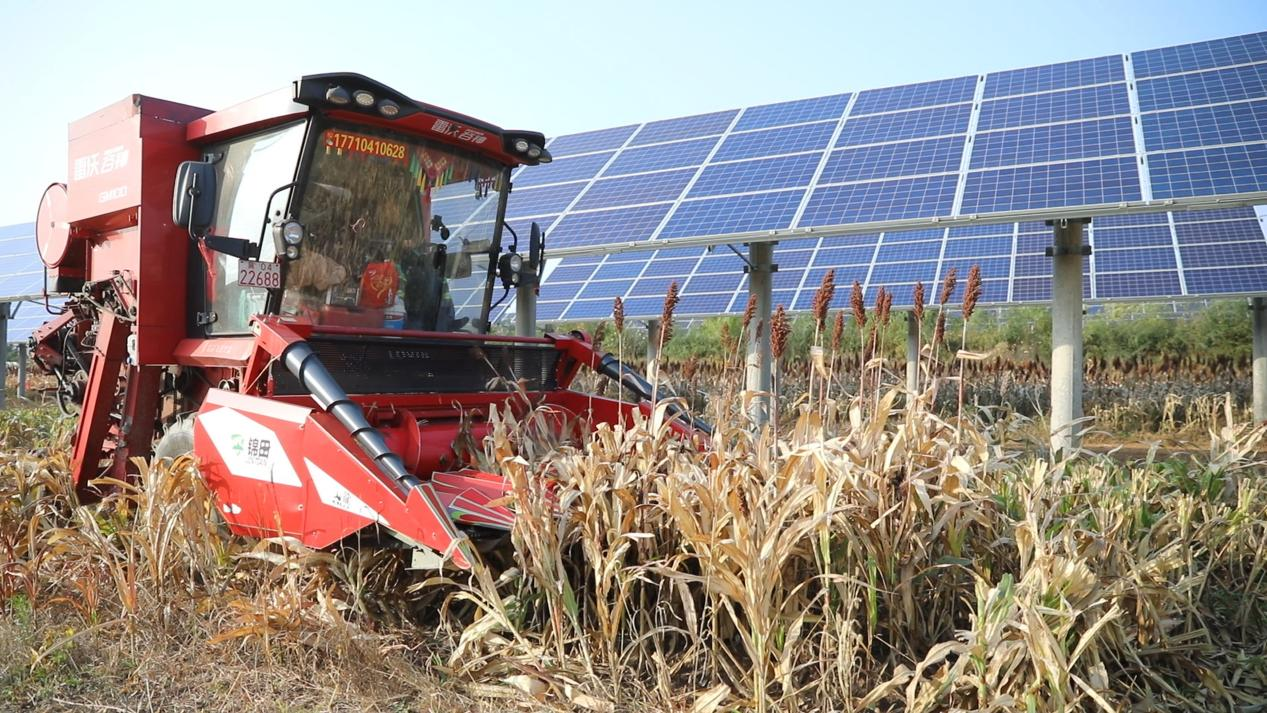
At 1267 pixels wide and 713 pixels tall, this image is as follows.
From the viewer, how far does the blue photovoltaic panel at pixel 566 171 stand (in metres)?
14.5

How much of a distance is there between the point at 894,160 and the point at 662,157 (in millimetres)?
4036

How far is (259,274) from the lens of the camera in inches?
205

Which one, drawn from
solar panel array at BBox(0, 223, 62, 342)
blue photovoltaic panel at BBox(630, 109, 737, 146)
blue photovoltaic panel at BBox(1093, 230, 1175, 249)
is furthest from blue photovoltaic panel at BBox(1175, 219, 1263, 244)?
solar panel array at BBox(0, 223, 62, 342)

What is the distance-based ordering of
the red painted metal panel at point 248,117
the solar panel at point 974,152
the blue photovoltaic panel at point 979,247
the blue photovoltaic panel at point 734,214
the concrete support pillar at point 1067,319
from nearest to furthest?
1. the red painted metal panel at point 248,117
2. the concrete support pillar at point 1067,319
3. the solar panel at point 974,152
4. the blue photovoltaic panel at point 734,214
5. the blue photovoltaic panel at point 979,247

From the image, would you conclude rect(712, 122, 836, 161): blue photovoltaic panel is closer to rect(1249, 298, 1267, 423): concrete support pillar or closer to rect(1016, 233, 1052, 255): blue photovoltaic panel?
rect(1016, 233, 1052, 255): blue photovoltaic panel

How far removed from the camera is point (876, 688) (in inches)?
127

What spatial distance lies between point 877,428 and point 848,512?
0.47 m

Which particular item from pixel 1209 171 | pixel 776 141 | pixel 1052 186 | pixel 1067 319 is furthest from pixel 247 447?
pixel 776 141

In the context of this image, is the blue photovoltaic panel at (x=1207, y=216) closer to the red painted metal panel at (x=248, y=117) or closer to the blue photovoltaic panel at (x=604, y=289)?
the blue photovoltaic panel at (x=604, y=289)

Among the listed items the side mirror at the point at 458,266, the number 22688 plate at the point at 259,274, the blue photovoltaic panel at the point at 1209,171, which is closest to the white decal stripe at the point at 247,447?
the number 22688 plate at the point at 259,274

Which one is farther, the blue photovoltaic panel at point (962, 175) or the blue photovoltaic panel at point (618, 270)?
the blue photovoltaic panel at point (618, 270)

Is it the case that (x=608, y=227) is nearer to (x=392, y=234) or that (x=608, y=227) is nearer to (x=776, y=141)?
(x=776, y=141)

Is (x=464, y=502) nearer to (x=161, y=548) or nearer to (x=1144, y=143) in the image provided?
(x=161, y=548)

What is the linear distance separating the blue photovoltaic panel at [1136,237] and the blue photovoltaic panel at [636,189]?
7.43 meters
